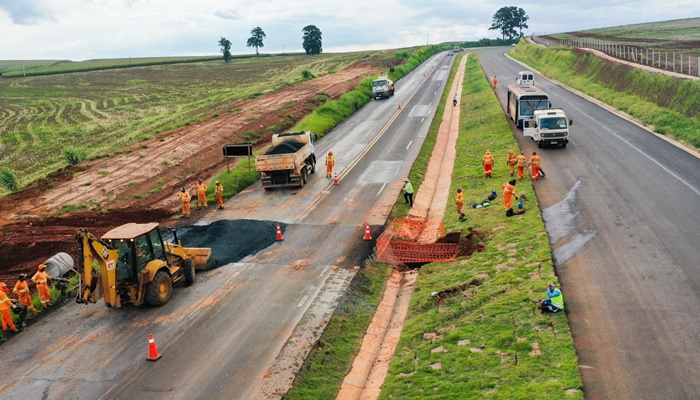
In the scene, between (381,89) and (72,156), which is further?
(381,89)

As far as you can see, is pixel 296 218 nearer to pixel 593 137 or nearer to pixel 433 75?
pixel 593 137

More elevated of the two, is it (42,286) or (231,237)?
(42,286)

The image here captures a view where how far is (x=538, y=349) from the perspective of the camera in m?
13.2

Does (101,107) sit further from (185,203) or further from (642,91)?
(642,91)

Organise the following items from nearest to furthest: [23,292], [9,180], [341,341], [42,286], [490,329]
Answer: [490,329] < [341,341] < [23,292] < [42,286] < [9,180]

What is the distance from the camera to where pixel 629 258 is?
17797 mm

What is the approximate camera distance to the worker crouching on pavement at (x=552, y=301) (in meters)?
14.7

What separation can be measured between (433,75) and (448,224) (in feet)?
239

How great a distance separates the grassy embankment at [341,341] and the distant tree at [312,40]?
170075 mm

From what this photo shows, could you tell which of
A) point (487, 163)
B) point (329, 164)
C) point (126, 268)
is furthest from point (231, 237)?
point (487, 163)

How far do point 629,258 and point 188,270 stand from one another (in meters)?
14.5

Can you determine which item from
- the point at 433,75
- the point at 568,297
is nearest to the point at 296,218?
the point at 568,297

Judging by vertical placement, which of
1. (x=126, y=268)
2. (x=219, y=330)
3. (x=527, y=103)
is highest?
(x=527, y=103)

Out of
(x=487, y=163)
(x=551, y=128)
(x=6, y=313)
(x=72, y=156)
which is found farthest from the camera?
(x=72, y=156)
